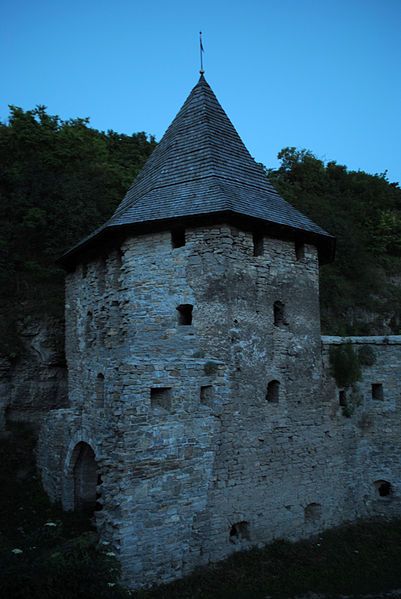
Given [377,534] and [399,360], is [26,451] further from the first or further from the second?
[399,360]

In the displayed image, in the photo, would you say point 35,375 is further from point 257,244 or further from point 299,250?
point 299,250

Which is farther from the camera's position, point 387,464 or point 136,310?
point 387,464

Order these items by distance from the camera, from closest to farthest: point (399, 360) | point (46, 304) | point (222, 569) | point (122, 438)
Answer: point (122, 438) < point (222, 569) < point (399, 360) < point (46, 304)

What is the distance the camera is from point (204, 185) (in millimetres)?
12000

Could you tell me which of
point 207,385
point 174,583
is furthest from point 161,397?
point 174,583

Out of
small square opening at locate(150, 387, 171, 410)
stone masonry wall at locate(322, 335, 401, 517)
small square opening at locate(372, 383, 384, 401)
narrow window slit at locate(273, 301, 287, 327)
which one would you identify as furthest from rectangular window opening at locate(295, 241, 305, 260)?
small square opening at locate(150, 387, 171, 410)

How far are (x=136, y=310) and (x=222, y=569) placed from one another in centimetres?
595

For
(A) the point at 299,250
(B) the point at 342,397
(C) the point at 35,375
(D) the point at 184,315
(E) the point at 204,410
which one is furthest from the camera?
(C) the point at 35,375

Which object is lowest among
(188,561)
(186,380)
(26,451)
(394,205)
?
(188,561)

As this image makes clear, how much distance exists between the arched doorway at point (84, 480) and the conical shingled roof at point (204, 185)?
18.7 ft

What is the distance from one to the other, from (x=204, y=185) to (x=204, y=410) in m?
5.66

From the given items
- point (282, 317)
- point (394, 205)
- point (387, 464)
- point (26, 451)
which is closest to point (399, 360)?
point (387, 464)

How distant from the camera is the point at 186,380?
32.2ft

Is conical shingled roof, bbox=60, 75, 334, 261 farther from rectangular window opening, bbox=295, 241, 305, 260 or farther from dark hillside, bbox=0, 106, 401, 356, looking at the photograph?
dark hillside, bbox=0, 106, 401, 356
